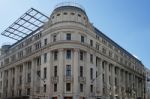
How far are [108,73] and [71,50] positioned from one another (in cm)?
1974

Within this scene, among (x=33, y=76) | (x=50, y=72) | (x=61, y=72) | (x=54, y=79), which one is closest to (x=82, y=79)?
(x=61, y=72)

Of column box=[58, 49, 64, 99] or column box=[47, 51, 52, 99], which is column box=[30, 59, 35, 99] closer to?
column box=[47, 51, 52, 99]

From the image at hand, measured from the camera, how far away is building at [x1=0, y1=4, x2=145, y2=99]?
69.1 meters

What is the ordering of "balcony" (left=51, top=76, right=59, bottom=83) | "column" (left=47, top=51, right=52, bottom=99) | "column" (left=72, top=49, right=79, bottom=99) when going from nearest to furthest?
1. "column" (left=72, top=49, right=79, bottom=99)
2. "balcony" (left=51, top=76, right=59, bottom=83)
3. "column" (left=47, top=51, right=52, bottom=99)

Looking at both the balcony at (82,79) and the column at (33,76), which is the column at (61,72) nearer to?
the balcony at (82,79)

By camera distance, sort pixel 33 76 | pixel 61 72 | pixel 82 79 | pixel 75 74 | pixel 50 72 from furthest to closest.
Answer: pixel 33 76 < pixel 50 72 < pixel 82 79 < pixel 61 72 < pixel 75 74

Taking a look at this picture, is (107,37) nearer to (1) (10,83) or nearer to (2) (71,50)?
(2) (71,50)

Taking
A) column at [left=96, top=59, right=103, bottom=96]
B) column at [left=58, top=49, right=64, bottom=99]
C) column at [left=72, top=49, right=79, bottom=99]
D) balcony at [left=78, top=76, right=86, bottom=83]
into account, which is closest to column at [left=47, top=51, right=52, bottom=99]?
column at [left=58, top=49, right=64, bottom=99]

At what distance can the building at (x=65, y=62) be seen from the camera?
6912 cm

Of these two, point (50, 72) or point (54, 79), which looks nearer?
point (54, 79)

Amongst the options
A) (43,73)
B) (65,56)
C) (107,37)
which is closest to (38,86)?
(43,73)

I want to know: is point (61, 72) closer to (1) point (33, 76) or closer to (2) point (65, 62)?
(2) point (65, 62)

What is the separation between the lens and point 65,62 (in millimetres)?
69312

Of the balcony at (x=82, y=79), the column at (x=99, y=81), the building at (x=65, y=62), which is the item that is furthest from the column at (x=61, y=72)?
the column at (x=99, y=81)
